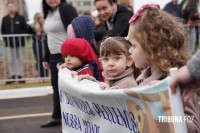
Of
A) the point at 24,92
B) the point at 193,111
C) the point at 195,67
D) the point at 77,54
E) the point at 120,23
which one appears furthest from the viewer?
the point at 24,92

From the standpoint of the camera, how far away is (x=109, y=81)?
3.04m

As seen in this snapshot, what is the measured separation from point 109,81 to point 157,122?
1049 millimetres

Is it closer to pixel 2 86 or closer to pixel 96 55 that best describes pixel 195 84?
pixel 96 55

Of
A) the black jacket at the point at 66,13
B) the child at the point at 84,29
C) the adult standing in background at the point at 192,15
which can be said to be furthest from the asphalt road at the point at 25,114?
the adult standing in background at the point at 192,15

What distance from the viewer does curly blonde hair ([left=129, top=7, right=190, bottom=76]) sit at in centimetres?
228

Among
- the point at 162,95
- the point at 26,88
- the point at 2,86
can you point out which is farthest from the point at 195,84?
the point at 2,86

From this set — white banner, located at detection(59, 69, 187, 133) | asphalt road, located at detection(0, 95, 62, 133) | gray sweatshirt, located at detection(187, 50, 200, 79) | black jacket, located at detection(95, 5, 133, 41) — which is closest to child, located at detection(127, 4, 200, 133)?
white banner, located at detection(59, 69, 187, 133)

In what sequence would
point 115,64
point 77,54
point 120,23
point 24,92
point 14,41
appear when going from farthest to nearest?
point 14,41 → point 24,92 → point 120,23 → point 77,54 → point 115,64

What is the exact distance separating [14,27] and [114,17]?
611 cm

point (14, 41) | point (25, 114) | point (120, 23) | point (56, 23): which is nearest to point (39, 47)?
point (14, 41)

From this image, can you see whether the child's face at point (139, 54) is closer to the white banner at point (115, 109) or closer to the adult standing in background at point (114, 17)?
the white banner at point (115, 109)

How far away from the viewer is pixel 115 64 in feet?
10.1

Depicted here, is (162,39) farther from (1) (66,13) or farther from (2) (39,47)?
(2) (39,47)

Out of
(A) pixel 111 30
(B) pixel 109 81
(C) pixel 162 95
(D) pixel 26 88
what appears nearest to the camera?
(C) pixel 162 95
